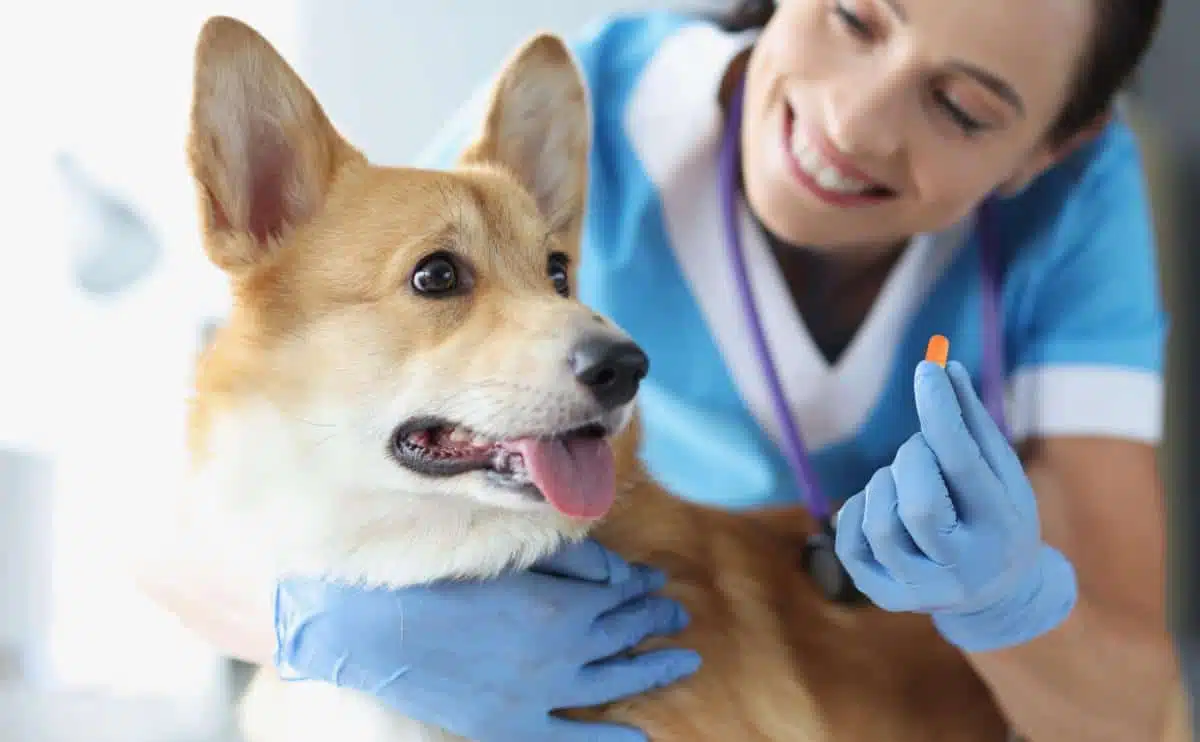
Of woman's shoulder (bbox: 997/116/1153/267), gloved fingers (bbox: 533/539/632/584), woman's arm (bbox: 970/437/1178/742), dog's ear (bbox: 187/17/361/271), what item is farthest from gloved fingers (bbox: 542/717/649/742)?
woman's shoulder (bbox: 997/116/1153/267)

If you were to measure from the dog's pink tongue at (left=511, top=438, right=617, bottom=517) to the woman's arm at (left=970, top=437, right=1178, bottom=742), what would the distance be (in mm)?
445

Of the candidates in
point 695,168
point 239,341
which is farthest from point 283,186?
point 695,168

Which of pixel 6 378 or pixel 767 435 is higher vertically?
pixel 6 378

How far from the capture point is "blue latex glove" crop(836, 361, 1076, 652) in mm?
668

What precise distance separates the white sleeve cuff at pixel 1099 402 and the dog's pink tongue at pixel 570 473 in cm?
57

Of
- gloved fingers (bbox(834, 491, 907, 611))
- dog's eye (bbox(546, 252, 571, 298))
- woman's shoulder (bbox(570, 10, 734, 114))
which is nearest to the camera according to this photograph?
gloved fingers (bbox(834, 491, 907, 611))

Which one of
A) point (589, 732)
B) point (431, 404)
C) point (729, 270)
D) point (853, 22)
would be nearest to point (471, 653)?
point (589, 732)

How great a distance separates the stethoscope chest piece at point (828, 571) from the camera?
90 cm

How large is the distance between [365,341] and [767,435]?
1.82ft

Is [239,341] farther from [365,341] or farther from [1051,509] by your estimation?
[1051,509]

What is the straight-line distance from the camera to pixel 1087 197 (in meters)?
1.09

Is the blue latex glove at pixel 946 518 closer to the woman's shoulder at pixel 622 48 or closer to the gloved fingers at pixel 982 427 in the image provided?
the gloved fingers at pixel 982 427

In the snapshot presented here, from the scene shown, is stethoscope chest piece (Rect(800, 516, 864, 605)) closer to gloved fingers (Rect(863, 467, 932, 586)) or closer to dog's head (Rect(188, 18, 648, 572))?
gloved fingers (Rect(863, 467, 932, 586))

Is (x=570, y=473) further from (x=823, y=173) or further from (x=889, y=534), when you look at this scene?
(x=823, y=173)
